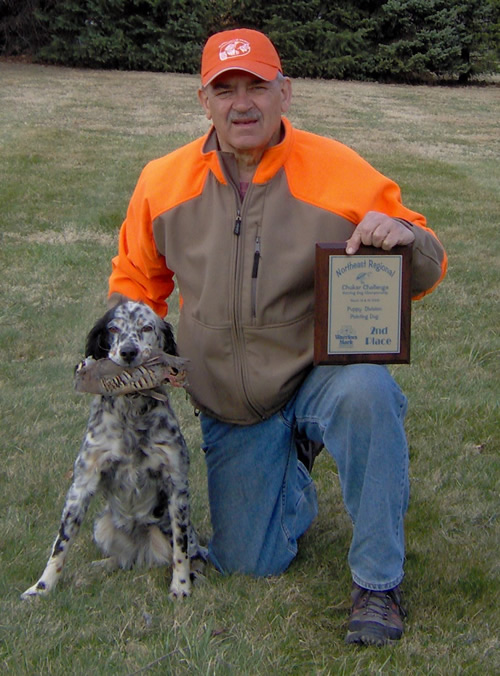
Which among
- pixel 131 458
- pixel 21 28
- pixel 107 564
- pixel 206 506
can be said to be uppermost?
pixel 21 28

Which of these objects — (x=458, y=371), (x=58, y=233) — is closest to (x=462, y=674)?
(x=458, y=371)

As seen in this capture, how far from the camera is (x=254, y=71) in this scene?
3.10 meters

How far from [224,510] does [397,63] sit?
82.3 feet

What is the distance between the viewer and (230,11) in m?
26.5

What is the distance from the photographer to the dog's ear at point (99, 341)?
3.21 m

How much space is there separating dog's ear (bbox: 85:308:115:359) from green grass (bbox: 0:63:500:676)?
0.81m

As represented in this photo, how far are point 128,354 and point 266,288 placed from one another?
0.53 m

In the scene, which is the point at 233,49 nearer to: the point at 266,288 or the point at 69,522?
the point at 266,288

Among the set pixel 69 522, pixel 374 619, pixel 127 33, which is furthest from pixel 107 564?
pixel 127 33

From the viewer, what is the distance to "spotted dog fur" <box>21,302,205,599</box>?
10.3ft

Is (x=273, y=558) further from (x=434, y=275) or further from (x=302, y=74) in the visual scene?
(x=302, y=74)

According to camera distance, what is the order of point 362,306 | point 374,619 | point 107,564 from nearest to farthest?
point 374,619 → point 362,306 → point 107,564

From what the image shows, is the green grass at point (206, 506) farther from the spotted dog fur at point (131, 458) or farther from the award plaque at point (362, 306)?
the award plaque at point (362, 306)

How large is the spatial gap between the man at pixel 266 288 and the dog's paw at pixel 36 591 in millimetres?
678
